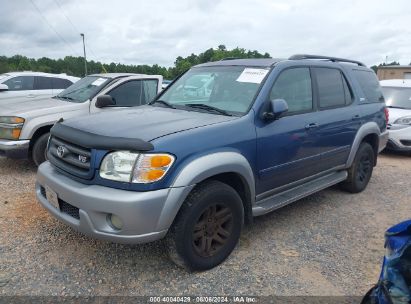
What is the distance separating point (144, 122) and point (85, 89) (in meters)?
3.80

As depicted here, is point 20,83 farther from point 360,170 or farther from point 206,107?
point 360,170

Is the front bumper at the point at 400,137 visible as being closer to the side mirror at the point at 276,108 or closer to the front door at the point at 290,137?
the front door at the point at 290,137

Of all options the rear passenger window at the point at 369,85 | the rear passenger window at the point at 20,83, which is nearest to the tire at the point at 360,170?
the rear passenger window at the point at 369,85

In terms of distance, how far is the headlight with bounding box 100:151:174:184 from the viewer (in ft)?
8.75

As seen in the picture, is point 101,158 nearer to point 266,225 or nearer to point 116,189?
point 116,189

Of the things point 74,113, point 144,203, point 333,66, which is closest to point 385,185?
point 333,66

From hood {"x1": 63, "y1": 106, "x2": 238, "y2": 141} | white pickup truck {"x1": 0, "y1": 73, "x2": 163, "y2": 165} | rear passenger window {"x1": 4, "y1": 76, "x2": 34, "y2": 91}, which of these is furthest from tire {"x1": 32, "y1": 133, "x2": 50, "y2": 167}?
rear passenger window {"x1": 4, "y1": 76, "x2": 34, "y2": 91}

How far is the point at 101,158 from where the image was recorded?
9.07 feet

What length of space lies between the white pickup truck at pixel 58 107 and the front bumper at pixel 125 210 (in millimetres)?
2562

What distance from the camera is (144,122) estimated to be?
318cm

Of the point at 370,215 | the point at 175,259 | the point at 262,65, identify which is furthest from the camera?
the point at 370,215

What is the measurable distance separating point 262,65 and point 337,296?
2.30 metres

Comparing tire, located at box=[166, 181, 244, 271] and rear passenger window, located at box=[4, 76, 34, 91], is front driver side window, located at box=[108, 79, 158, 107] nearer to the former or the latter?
tire, located at box=[166, 181, 244, 271]

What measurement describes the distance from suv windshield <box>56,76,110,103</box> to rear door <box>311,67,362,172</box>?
375 centimetres
